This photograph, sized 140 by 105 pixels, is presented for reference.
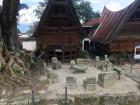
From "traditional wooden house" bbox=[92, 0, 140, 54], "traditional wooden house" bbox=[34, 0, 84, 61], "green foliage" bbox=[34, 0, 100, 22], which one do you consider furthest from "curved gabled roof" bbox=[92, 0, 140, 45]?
"green foliage" bbox=[34, 0, 100, 22]

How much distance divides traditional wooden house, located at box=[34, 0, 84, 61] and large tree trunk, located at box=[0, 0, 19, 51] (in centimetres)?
466

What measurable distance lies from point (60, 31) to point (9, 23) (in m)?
6.53

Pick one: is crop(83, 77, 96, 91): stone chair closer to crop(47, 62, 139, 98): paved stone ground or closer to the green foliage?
crop(47, 62, 139, 98): paved stone ground

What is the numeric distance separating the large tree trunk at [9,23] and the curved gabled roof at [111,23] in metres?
8.68

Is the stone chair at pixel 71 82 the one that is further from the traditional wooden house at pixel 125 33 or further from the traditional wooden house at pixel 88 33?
the traditional wooden house at pixel 88 33

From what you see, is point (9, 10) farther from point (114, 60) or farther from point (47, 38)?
point (114, 60)

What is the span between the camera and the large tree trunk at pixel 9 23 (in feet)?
63.0

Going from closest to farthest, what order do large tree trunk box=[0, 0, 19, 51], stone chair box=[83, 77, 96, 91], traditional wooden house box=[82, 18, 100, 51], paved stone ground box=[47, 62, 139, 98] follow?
paved stone ground box=[47, 62, 139, 98]
stone chair box=[83, 77, 96, 91]
large tree trunk box=[0, 0, 19, 51]
traditional wooden house box=[82, 18, 100, 51]

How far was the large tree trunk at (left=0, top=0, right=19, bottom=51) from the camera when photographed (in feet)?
63.0

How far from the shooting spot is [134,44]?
25781 millimetres

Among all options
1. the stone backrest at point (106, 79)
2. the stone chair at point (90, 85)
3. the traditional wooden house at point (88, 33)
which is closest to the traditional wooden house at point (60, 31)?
the traditional wooden house at point (88, 33)

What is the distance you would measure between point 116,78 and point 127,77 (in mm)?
1472

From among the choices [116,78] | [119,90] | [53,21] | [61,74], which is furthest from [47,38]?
[119,90]

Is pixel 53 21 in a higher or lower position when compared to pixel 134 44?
higher
